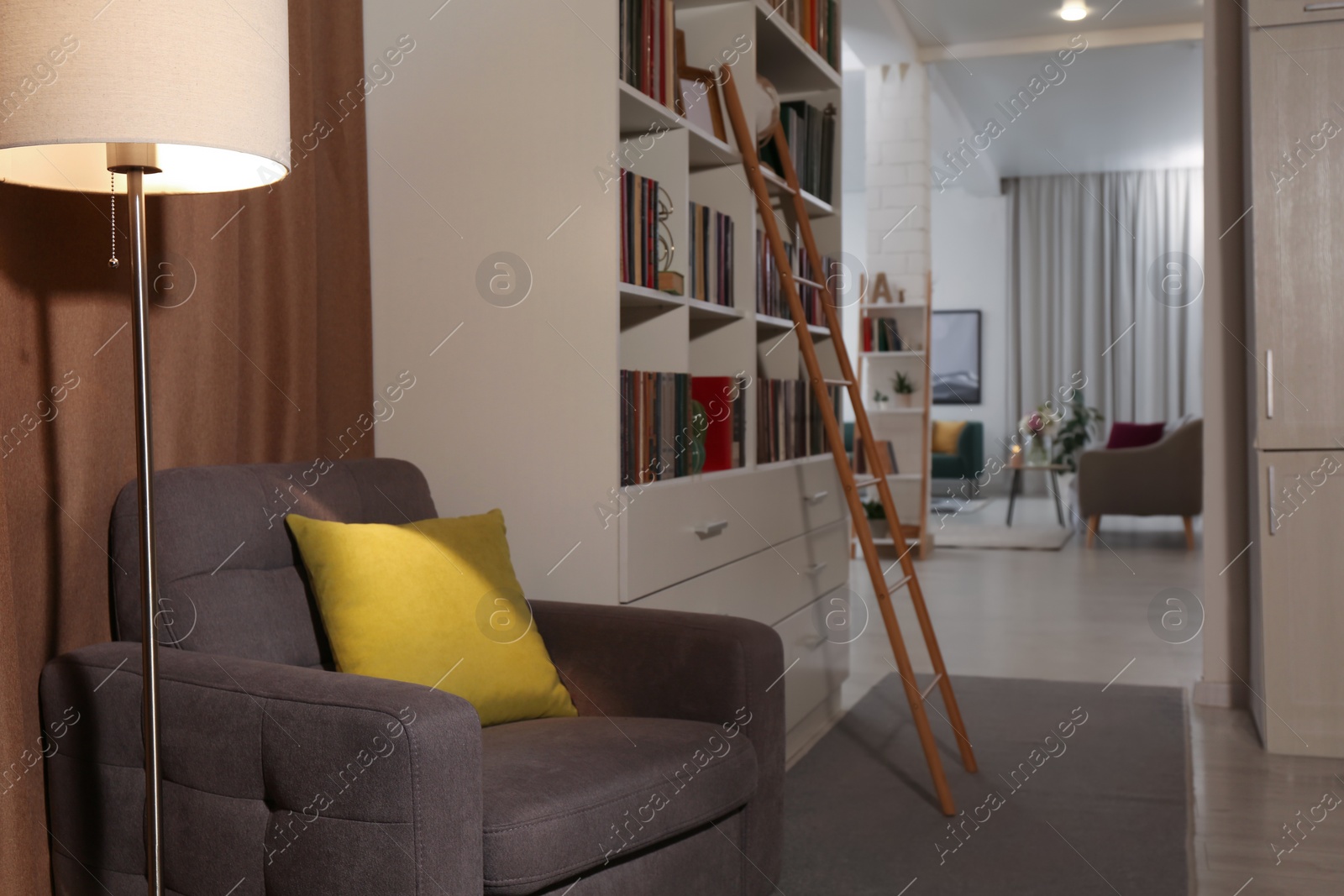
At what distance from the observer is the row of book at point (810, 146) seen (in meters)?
3.28

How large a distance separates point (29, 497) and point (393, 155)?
1.05 meters

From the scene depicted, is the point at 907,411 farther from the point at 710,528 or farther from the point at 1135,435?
the point at 710,528

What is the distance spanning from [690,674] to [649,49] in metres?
1.37

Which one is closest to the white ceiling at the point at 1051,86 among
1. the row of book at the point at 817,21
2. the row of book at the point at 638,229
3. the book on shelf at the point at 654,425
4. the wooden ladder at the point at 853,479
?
the row of book at the point at 817,21

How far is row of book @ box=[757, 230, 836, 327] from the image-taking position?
299 centimetres

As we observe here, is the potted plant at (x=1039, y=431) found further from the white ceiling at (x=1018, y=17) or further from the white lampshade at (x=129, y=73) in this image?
the white lampshade at (x=129, y=73)

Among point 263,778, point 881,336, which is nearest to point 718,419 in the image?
point 263,778

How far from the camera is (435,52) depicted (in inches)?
91.0

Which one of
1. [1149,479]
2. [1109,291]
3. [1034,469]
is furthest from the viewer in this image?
[1109,291]

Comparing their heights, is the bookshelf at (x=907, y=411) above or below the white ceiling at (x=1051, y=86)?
below

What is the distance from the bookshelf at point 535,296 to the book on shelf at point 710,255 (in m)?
0.09

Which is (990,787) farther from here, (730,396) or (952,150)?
(952,150)

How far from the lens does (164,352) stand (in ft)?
6.36

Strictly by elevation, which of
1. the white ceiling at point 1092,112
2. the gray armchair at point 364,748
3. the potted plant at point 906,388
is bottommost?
the gray armchair at point 364,748
